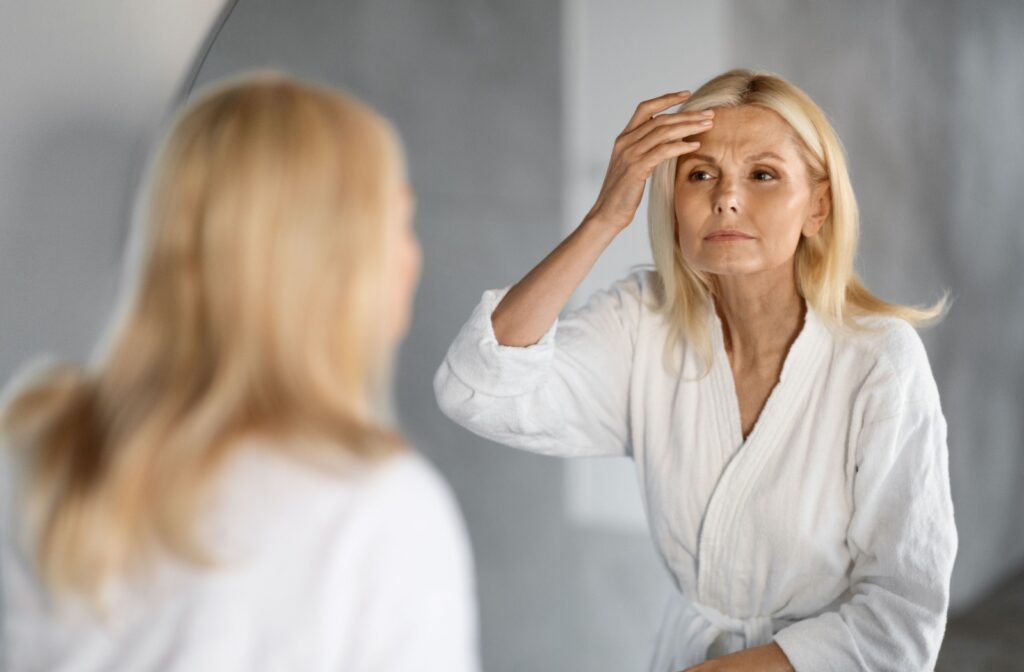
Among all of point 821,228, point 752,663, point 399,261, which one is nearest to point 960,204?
point 821,228

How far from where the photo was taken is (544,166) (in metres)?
1.61

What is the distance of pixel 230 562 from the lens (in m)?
0.59

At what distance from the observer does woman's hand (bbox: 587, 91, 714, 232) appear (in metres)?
1.12

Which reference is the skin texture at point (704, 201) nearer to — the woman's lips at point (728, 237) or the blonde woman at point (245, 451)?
the woman's lips at point (728, 237)

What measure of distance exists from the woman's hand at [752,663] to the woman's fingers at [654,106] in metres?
0.55

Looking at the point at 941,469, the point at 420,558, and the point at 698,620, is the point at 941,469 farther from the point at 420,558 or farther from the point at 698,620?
the point at 420,558

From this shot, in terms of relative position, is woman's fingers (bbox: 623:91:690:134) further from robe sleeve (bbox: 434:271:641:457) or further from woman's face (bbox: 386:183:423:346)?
woman's face (bbox: 386:183:423:346)

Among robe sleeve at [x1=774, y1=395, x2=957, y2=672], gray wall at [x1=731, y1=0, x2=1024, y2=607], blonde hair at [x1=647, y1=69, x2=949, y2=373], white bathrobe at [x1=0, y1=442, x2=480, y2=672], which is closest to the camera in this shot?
white bathrobe at [x1=0, y1=442, x2=480, y2=672]

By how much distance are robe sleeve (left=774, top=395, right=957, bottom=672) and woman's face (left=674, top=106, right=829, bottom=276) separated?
0.71 feet

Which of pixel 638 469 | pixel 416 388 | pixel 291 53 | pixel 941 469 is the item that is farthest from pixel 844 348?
pixel 291 53

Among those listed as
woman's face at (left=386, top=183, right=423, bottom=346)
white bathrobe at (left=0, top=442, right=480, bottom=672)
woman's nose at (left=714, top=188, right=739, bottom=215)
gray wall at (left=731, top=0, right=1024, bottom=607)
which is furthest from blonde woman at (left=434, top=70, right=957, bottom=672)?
white bathrobe at (left=0, top=442, right=480, bottom=672)

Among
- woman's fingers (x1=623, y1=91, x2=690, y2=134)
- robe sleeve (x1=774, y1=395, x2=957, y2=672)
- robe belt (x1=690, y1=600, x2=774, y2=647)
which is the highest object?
woman's fingers (x1=623, y1=91, x2=690, y2=134)

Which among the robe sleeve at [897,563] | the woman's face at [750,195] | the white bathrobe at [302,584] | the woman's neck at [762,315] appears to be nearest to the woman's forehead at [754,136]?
the woman's face at [750,195]

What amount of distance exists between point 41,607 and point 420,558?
0.24 metres
